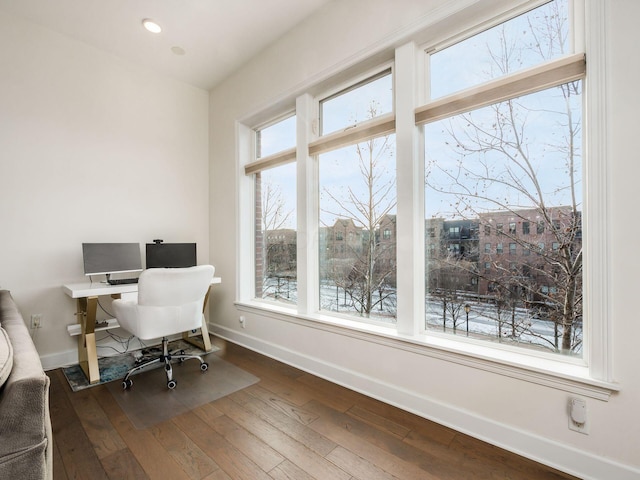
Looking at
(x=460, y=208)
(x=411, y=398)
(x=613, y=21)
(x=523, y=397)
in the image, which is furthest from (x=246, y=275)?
(x=613, y=21)

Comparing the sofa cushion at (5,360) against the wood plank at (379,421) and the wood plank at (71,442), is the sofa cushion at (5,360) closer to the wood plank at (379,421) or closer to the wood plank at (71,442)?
the wood plank at (71,442)

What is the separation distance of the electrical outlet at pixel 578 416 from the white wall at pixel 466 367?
24 millimetres

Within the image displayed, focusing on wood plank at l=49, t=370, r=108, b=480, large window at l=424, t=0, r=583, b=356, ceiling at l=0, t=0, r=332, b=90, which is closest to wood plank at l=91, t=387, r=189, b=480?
wood plank at l=49, t=370, r=108, b=480

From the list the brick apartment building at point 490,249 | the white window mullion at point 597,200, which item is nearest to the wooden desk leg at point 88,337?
the brick apartment building at point 490,249

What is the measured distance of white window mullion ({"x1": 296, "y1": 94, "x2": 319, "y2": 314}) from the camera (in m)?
2.77

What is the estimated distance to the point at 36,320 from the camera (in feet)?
8.84

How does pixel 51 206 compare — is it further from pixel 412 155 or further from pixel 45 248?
pixel 412 155

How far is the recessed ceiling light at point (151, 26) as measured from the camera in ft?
8.75

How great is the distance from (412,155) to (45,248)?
10.7 feet

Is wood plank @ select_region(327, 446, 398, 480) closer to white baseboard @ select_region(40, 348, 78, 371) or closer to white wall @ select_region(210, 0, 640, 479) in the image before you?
white wall @ select_region(210, 0, 640, 479)

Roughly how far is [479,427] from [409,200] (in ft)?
4.65

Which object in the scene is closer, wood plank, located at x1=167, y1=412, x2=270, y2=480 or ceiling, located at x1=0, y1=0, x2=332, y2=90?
wood plank, located at x1=167, y1=412, x2=270, y2=480

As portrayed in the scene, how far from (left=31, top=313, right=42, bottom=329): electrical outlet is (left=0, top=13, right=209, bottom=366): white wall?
1.5 inches

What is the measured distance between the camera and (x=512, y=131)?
180 cm
